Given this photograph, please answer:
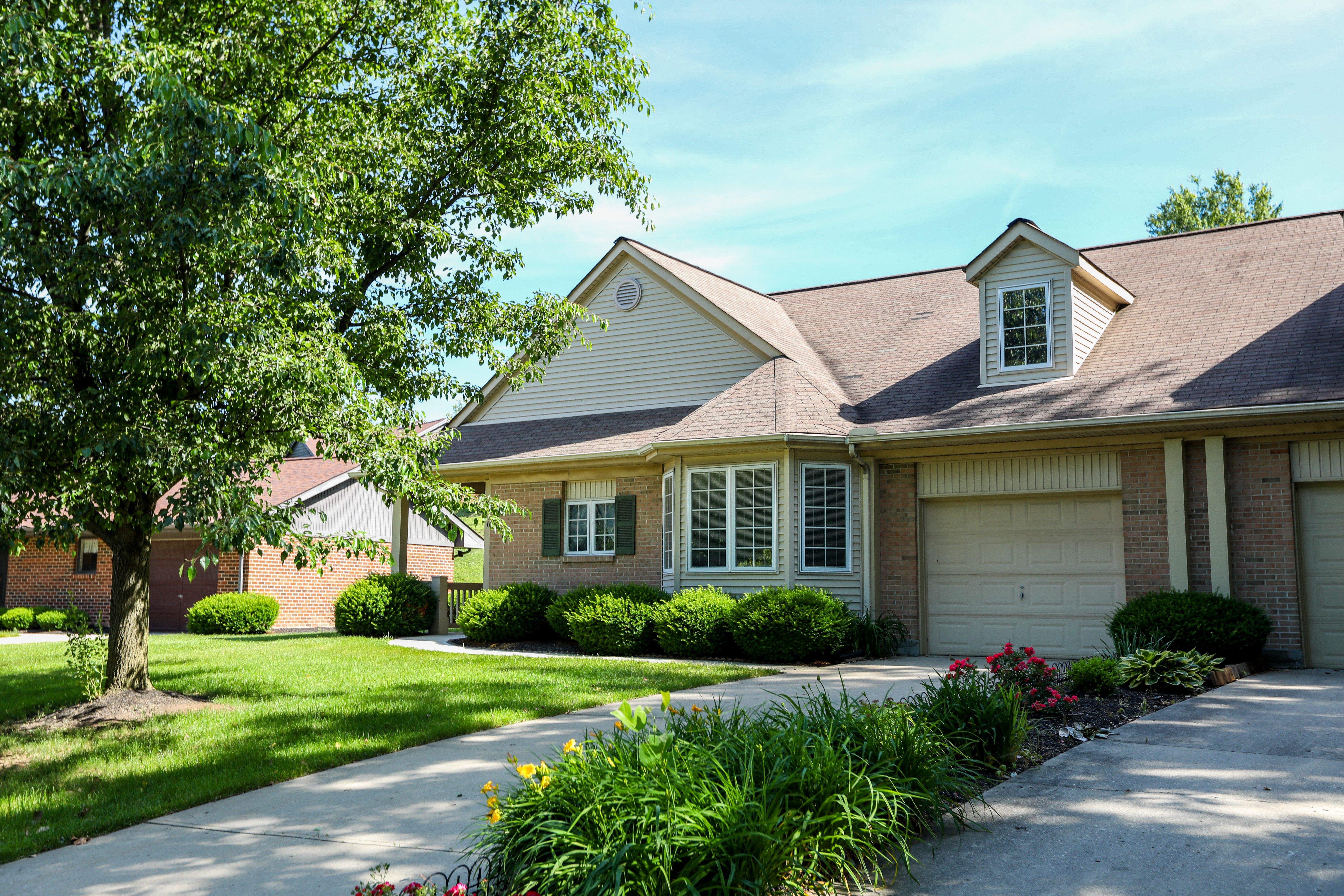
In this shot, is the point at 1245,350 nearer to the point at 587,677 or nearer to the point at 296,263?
the point at 587,677

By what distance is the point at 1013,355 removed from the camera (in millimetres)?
14945

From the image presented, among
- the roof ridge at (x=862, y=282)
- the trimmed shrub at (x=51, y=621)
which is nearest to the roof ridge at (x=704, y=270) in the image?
the roof ridge at (x=862, y=282)

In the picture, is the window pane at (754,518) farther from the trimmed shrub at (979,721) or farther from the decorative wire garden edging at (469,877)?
the decorative wire garden edging at (469,877)

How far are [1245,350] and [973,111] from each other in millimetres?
4870

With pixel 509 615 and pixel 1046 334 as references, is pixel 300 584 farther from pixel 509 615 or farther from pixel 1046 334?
pixel 1046 334

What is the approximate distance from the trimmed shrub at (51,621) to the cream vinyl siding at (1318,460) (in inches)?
1005

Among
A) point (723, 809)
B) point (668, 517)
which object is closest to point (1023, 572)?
point (668, 517)

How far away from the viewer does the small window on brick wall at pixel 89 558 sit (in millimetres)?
27047

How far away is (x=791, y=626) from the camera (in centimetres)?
1300

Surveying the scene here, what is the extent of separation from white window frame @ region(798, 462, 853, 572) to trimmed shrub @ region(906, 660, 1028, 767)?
25.9ft

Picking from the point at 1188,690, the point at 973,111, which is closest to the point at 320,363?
the point at 1188,690

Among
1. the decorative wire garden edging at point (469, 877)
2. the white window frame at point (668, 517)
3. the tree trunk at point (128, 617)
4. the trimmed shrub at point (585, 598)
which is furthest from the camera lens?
the white window frame at point (668, 517)

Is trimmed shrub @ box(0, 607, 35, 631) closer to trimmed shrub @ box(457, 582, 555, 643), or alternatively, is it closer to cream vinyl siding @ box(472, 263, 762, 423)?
cream vinyl siding @ box(472, 263, 762, 423)

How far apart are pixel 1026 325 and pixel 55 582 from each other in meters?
26.4
